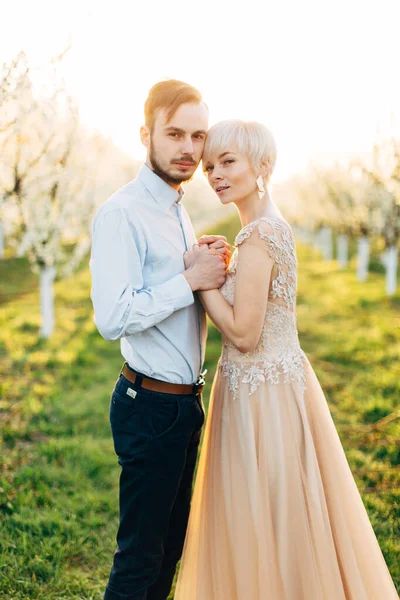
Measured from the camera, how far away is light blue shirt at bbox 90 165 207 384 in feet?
7.16

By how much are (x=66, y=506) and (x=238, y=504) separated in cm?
202

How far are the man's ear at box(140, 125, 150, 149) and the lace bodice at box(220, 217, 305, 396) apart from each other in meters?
0.59

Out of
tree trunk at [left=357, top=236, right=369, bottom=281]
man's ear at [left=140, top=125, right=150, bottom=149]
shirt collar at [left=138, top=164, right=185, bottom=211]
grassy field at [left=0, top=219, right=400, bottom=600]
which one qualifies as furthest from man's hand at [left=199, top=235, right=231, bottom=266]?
tree trunk at [left=357, top=236, right=369, bottom=281]

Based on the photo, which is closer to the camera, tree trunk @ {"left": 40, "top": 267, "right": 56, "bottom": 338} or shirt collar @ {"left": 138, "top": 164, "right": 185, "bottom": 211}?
shirt collar @ {"left": 138, "top": 164, "right": 185, "bottom": 211}

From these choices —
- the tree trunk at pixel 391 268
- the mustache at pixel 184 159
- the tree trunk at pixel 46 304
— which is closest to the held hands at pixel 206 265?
the mustache at pixel 184 159

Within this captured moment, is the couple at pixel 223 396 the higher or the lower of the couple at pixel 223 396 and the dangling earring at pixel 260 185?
the lower

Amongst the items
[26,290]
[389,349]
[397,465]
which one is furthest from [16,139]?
[26,290]

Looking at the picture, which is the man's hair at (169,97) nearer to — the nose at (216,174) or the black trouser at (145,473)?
the nose at (216,174)

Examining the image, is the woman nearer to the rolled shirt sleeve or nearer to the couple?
the couple

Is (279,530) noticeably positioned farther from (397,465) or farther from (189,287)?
(397,465)

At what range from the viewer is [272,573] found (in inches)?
88.7

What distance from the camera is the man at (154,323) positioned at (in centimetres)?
222

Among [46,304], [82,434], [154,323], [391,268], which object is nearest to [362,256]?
[391,268]

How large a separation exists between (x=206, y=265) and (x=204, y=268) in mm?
16
